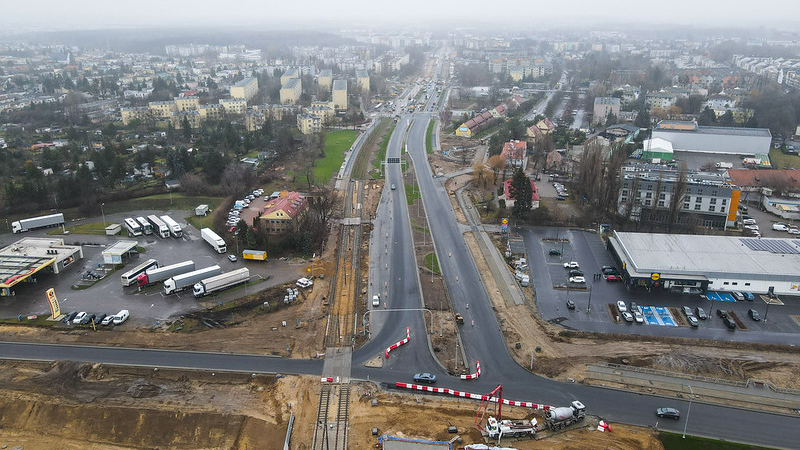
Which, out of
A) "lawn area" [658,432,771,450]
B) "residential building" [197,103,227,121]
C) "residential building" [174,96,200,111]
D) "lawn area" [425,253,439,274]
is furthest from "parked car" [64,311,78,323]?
"residential building" [174,96,200,111]

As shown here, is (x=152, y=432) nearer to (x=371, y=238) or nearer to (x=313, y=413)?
(x=313, y=413)

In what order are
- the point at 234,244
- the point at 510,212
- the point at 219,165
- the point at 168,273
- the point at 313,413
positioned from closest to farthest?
the point at 313,413, the point at 168,273, the point at 234,244, the point at 510,212, the point at 219,165

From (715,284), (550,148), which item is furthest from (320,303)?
(550,148)

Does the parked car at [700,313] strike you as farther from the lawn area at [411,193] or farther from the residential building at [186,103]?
the residential building at [186,103]

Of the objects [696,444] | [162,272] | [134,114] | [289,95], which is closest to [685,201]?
[696,444]

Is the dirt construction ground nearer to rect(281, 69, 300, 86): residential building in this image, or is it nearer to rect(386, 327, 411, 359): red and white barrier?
rect(386, 327, 411, 359): red and white barrier
